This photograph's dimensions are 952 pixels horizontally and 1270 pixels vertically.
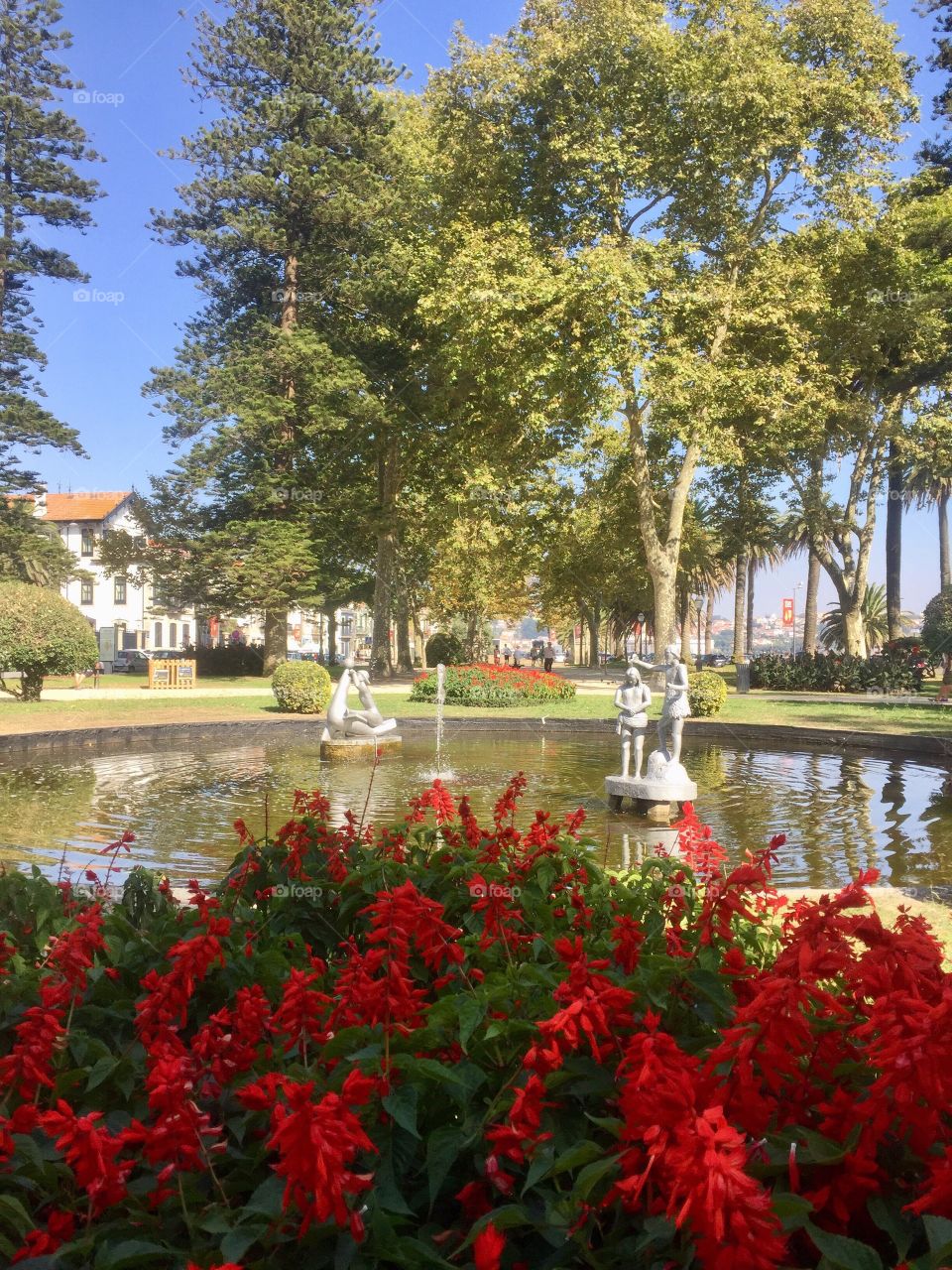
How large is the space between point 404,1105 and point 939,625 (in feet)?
138

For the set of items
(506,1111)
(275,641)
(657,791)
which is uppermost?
(275,641)

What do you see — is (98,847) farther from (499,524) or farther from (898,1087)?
(499,524)

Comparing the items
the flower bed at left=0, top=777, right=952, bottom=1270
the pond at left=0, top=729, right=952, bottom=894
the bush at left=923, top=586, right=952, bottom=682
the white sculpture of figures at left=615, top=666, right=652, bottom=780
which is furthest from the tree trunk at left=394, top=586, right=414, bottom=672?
the flower bed at left=0, top=777, right=952, bottom=1270

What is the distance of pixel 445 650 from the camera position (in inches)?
2012

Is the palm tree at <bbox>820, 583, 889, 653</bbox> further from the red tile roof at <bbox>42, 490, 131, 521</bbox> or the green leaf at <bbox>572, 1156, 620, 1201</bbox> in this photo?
the green leaf at <bbox>572, 1156, 620, 1201</bbox>

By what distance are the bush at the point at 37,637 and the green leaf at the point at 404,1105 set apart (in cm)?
2527

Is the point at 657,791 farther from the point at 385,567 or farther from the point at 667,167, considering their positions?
the point at 385,567

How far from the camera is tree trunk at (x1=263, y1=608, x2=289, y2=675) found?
3947 cm

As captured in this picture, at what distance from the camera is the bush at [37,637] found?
82.1ft

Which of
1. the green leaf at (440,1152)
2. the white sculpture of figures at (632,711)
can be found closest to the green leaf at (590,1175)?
the green leaf at (440,1152)

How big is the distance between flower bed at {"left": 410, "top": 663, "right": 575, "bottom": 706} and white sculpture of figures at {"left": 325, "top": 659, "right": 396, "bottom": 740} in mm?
9498

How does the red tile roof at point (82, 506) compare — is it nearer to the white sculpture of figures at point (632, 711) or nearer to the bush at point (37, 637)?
the bush at point (37, 637)

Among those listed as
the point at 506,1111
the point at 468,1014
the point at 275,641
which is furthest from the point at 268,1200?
the point at 275,641

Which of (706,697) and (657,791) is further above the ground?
(706,697)
